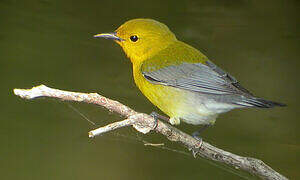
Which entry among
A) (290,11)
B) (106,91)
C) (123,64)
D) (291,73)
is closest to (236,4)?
(290,11)

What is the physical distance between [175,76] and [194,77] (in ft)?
0.40

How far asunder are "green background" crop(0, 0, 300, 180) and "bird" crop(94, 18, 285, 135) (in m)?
1.02

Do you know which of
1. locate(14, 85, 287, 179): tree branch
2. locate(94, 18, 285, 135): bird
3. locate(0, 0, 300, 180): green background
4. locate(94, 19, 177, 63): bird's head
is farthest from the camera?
locate(0, 0, 300, 180): green background

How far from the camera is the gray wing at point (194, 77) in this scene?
237cm

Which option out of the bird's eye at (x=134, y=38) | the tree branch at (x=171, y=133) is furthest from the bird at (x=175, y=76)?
the tree branch at (x=171, y=133)

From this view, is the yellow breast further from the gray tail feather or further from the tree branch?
the gray tail feather

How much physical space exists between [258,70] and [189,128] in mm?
863

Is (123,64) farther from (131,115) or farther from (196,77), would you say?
(131,115)

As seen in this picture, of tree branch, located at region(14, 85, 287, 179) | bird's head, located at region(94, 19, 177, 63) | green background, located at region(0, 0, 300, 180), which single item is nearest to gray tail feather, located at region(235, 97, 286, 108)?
tree branch, located at region(14, 85, 287, 179)

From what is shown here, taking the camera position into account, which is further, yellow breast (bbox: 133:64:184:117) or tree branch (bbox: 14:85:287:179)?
yellow breast (bbox: 133:64:184:117)

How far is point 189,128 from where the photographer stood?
3678 millimetres

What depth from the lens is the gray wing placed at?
2.37m

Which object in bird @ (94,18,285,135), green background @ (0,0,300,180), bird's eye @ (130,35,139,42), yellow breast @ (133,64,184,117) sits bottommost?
green background @ (0,0,300,180)

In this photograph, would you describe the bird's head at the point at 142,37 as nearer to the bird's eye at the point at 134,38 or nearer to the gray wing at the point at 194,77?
the bird's eye at the point at 134,38
